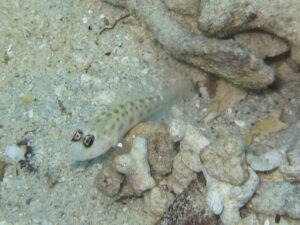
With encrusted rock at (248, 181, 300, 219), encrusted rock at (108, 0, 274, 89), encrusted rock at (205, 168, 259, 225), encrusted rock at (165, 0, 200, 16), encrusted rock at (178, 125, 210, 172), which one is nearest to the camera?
encrusted rock at (248, 181, 300, 219)

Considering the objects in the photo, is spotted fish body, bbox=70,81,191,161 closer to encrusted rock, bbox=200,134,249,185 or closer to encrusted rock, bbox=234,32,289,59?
encrusted rock, bbox=234,32,289,59

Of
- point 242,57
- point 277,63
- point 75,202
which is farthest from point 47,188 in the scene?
point 277,63

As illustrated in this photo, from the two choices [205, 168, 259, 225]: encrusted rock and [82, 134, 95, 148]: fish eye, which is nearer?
[205, 168, 259, 225]: encrusted rock

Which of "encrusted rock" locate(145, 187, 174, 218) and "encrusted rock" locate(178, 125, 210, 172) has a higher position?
"encrusted rock" locate(178, 125, 210, 172)

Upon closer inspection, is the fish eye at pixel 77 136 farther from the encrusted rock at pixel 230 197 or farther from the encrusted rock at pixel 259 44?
the encrusted rock at pixel 259 44

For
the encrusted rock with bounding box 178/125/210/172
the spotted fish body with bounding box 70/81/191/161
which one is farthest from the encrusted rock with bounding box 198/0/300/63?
the encrusted rock with bounding box 178/125/210/172

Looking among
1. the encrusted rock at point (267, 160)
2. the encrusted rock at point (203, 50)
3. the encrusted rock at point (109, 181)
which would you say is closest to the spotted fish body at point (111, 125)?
the encrusted rock at point (109, 181)

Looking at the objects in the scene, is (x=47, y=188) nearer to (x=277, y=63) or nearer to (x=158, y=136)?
→ (x=158, y=136)
